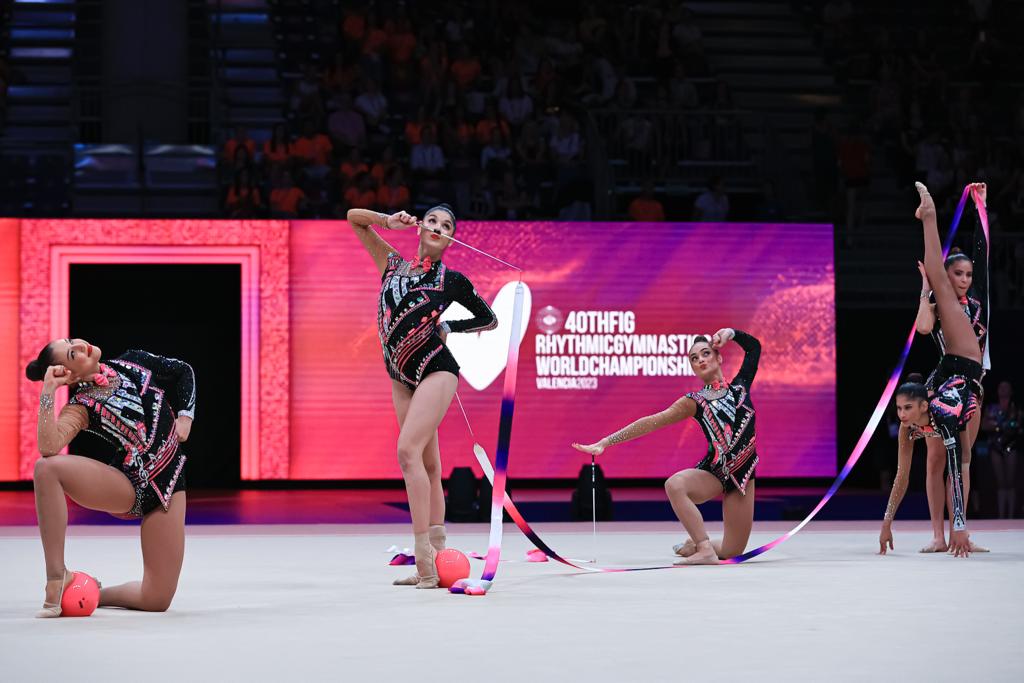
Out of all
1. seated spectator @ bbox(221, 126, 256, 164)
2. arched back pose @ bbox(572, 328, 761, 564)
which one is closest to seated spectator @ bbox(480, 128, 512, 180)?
seated spectator @ bbox(221, 126, 256, 164)


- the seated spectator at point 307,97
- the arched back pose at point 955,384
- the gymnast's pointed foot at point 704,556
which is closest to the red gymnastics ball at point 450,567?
the gymnast's pointed foot at point 704,556

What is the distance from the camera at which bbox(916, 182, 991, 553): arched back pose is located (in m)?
7.85

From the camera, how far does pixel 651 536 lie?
9.26m

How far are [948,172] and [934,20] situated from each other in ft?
13.2

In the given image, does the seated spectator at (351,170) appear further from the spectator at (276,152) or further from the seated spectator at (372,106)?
the seated spectator at (372,106)

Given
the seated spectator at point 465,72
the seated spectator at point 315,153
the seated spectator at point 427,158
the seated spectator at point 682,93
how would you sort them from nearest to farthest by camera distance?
the seated spectator at point 315,153, the seated spectator at point 427,158, the seated spectator at point 465,72, the seated spectator at point 682,93

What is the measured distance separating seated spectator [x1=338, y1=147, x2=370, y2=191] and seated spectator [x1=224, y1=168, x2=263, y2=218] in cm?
83

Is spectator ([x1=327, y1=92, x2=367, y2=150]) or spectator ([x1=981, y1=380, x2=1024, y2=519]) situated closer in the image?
spectator ([x1=981, y1=380, x2=1024, y2=519])

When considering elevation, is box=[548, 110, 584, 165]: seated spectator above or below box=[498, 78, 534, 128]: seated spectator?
below

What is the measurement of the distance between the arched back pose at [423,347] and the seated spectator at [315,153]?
24.4 ft

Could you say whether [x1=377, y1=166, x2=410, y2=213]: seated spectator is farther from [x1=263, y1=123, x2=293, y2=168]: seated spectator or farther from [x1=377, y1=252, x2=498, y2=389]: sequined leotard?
[x1=377, y1=252, x2=498, y2=389]: sequined leotard

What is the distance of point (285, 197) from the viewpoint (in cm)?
1373

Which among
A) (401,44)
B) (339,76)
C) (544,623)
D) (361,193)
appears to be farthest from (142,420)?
(401,44)

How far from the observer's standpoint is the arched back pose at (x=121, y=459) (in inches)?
207
